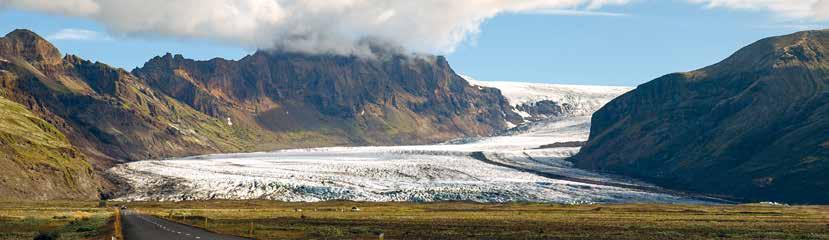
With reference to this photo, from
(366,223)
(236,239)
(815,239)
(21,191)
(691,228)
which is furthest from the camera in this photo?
(21,191)

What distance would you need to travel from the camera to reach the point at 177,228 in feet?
268

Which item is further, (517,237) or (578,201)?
(578,201)

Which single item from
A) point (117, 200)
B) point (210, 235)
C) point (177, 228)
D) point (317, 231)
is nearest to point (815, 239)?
point (317, 231)

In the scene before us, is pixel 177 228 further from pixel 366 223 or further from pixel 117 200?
pixel 117 200

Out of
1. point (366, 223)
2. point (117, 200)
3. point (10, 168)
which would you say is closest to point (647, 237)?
point (366, 223)

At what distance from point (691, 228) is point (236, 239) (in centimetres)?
4316

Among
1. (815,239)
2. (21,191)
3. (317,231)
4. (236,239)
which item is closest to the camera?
(236,239)

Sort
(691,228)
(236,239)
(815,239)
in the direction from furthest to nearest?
1. (691,228)
2. (815,239)
3. (236,239)

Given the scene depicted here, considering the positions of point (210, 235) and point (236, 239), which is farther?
point (210, 235)

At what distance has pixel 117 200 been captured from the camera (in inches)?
7672

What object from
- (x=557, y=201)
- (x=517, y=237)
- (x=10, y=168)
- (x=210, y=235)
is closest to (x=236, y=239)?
(x=210, y=235)

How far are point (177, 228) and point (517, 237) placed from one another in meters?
29.0

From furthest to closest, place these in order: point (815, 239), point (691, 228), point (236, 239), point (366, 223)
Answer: point (366, 223), point (691, 228), point (815, 239), point (236, 239)

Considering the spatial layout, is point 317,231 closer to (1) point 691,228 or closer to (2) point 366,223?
(2) point 366,223
